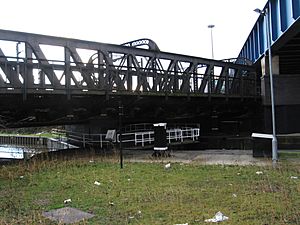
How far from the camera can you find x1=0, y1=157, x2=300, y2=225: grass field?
720 cm

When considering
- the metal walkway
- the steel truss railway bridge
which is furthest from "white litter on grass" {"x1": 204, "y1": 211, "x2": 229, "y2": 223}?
the metal walkway

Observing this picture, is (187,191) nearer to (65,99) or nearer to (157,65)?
(65,99)

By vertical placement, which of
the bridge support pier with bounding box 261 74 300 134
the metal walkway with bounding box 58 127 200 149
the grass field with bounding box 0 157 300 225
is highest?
the bridge support pier with bounding box 261 74 300 134

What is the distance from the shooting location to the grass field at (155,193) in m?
7.20

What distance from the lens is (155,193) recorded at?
9422 mm

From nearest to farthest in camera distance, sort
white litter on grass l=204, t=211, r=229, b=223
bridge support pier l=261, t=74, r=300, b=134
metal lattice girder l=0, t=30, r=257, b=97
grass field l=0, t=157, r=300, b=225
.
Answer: white litter on grass l=204, t=211, r=229, b=223 → grass field l=0, t=157, r=300, b=225 → metal lattice girder l=0, t=30, r=257, b=97 → bridge support pier l=261, t=74, r=300, b=134

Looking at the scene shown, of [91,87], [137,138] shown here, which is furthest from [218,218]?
[137,138]

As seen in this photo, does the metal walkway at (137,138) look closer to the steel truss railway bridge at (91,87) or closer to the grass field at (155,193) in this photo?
the steel truss railway bridge at (91,87)

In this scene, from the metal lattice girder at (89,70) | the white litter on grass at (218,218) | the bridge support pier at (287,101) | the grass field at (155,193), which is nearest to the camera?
the white litter on grass at (218,218)

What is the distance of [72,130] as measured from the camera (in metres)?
37.0

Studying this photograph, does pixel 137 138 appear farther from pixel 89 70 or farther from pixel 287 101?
pixel 287 101

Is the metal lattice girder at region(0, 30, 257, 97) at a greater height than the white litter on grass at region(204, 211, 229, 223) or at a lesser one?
greater

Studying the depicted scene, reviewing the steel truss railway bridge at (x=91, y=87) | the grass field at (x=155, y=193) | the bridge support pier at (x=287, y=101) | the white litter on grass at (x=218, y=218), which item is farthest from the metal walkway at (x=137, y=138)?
the white litter on grass at (x=218, y=218)

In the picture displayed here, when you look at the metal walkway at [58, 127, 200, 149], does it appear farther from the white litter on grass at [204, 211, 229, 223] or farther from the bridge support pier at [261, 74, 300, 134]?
the white litter on grass at [204, 211, 229, 223]
